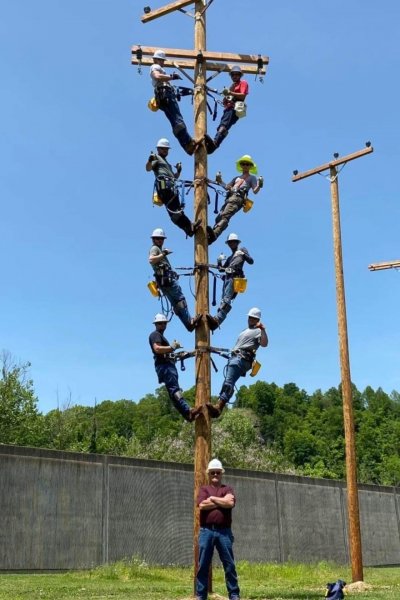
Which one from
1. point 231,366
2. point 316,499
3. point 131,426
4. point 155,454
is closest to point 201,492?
point 231,366

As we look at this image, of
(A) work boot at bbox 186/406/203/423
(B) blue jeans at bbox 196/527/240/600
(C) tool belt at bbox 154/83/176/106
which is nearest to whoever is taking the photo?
(B) blue jeans at bbox 196/527/240/600

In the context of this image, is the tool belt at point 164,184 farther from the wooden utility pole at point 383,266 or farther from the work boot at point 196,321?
the wooden utility pole at point 383,266

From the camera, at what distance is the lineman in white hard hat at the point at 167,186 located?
10.2 meters

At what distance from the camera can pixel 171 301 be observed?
10.1 m

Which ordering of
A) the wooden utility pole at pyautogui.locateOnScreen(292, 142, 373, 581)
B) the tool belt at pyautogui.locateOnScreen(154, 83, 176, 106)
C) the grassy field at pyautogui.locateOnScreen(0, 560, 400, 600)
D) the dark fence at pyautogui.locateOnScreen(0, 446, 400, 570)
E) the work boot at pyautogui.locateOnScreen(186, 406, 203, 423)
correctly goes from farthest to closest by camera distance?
the dark fence at pyautogui.locateOnScreen(0, 446, 400, 570)
the wooden utility pole at pyautogui.locateOnScreen(292, 142, 373, 581)
the grassy field at pyautogui.locateOnScreen(0, 560, 400, 600)
the tool belt at pyautogui.locateOnScreen(154, 83, 176, 106)
the work boot at pyautogui.locateOnScreen(186, 406, 203, 423)

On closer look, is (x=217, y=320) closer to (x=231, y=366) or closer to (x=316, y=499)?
(x=231, y=366)

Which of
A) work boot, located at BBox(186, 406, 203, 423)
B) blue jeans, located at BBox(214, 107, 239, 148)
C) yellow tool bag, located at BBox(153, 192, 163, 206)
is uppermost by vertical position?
blue jeans, located at BBox(214, 107, 239, 148)

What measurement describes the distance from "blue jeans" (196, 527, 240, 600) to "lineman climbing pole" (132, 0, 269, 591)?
1102mm

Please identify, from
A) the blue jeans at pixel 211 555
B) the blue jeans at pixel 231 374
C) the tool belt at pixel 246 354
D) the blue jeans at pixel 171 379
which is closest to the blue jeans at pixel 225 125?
the tool belt at pixel 246 354

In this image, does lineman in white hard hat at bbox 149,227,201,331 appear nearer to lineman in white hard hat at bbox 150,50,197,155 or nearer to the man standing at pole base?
lineman in white hard hat at bbox 150,50,197,155

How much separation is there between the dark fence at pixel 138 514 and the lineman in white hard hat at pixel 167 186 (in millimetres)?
10015

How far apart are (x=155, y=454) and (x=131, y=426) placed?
4300 centimetres

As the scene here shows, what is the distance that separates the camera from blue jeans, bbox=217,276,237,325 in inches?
405

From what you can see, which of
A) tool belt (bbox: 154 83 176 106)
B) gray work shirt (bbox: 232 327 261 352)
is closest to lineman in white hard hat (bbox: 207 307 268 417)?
gray work shirt (bbox: 232 327 261 352)
